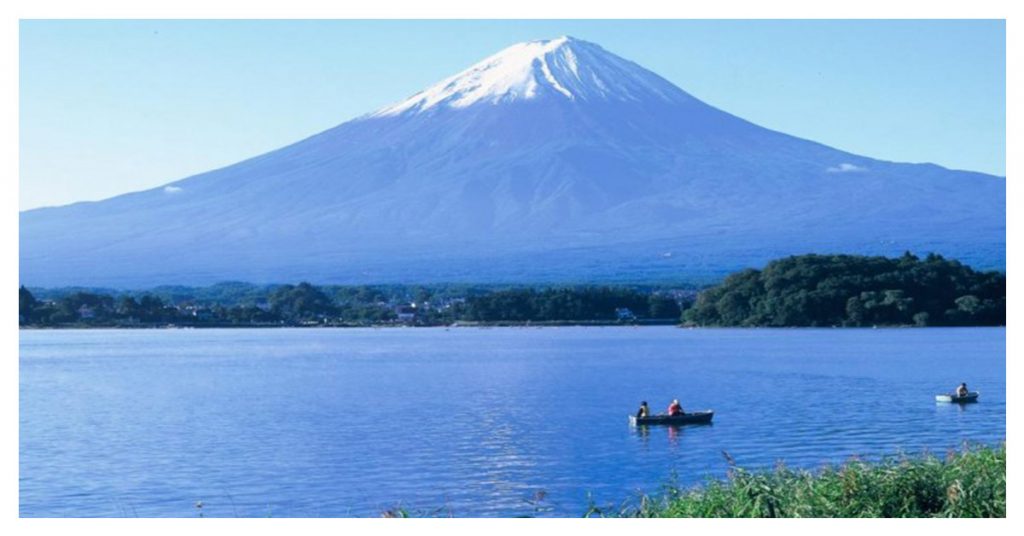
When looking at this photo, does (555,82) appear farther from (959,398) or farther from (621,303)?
(959,398)

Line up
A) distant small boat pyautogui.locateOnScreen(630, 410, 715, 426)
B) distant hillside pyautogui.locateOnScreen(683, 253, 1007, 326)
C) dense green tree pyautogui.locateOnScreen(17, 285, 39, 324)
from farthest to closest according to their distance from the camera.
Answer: dense green tree pyautogui.locateOnScreen(17, 285, 39, 324) < distant hillside pyautogui.locateOnScreen(683, 253, 1007, 326) < distant small boat pyautogui.locateOnScreen(630, 410, 715, 426)

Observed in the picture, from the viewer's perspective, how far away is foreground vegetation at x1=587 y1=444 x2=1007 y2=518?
28.5 feet

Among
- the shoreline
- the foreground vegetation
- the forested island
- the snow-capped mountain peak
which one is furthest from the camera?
the snow-capped mountain peak

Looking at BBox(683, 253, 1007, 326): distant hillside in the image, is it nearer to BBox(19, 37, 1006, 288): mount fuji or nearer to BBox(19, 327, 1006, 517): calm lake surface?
BBox(19, 327, 1006, 517): calm lake surface

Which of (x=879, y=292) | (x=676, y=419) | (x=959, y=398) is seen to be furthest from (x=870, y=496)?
(x=879, y=292)

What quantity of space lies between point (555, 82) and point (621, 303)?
134 feet

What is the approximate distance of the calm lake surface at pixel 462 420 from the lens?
1510cm

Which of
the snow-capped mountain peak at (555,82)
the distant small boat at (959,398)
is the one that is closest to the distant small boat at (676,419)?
the distant small boat at (959,398)

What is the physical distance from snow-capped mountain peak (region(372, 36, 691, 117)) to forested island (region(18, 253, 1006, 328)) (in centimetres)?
2069

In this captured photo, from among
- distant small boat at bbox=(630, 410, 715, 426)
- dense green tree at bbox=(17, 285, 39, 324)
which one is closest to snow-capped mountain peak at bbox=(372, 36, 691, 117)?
dense green tree at bbox=(17, 285, 39, 324)

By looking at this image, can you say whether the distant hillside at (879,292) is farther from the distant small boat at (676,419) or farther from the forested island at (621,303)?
the distant small boat at (676,419)

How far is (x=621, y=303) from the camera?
57531mm

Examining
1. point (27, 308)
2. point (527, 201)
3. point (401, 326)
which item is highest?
point (527, 201)

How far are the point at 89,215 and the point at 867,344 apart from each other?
234 ft
